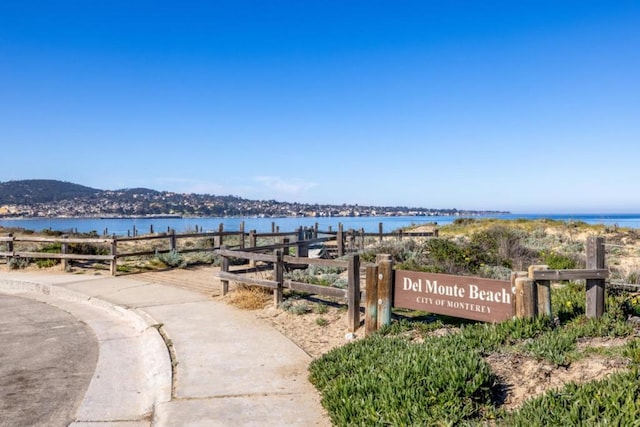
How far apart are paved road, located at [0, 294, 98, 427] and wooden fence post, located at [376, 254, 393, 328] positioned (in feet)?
13.3

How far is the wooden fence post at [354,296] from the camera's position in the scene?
771 cm

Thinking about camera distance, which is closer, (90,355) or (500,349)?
(500,349)

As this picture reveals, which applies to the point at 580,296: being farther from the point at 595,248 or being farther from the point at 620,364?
the point at 620,364

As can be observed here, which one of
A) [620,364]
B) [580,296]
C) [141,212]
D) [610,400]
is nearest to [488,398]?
[610,400]

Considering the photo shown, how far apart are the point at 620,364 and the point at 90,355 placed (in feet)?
22.4

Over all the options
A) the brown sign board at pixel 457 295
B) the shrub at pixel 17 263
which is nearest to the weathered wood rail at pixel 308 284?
the brown sign board at pixel 457 295

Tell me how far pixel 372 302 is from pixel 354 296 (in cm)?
63

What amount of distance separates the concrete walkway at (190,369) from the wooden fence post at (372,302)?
45.0 inches

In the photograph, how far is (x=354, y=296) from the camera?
7.76 meters

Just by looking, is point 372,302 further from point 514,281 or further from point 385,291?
point 514,281

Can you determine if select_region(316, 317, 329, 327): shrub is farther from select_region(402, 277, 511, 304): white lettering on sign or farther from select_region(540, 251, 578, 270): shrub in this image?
select_region(540, 251, 578, 270): shrub

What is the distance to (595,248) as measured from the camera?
251 inches

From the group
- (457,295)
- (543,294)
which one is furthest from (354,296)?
(543,294)

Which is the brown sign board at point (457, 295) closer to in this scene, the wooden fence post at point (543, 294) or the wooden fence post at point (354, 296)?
the wooden fence post at point (543, 294)
